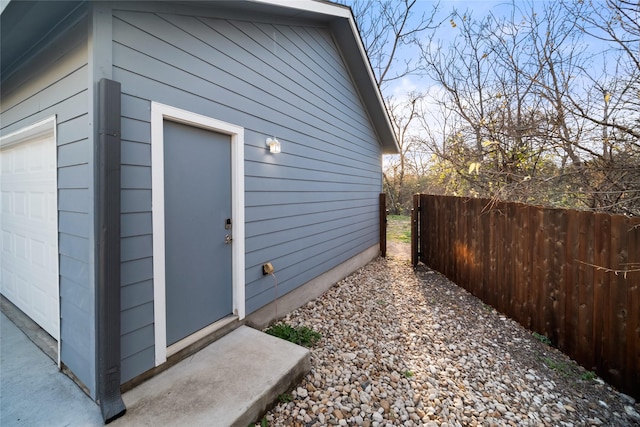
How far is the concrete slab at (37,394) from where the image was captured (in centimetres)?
191

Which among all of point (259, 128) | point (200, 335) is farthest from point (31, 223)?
point (259, 128)

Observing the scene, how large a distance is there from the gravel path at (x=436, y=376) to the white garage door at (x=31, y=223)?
254 cm

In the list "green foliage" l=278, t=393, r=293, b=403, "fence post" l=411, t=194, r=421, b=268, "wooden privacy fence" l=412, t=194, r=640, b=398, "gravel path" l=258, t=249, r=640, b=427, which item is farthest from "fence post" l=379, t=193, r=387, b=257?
"green foliage" l=278, t=393, r=293, b=403

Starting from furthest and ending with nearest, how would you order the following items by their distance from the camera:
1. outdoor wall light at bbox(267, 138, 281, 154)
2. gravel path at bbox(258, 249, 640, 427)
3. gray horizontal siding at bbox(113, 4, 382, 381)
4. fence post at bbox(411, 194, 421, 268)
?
fence post at bbox(411, 194, 421, 268), outdoor wall light at bbox(267, 138, 281, 154), gravel path at bbox(258, 249, 640, 427), gray horizontal siding at bbox(113, 4, 382, 381)

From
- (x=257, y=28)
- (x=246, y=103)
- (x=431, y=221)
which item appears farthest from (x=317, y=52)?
(x=431, y=221)

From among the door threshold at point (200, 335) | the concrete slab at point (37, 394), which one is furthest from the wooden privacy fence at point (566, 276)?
the concrete slab at point (37, 394)

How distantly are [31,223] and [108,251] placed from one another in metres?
1.92

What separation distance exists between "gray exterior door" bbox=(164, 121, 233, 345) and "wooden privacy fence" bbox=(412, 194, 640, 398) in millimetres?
3846

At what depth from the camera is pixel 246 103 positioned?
3400 mm

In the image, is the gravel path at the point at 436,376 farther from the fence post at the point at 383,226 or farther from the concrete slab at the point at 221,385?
the fence post at the point at 383,226

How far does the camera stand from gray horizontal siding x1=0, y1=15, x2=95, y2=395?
6.87ft

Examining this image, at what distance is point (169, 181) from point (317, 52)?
3908mm

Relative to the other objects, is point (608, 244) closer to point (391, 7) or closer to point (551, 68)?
point (551, 68)

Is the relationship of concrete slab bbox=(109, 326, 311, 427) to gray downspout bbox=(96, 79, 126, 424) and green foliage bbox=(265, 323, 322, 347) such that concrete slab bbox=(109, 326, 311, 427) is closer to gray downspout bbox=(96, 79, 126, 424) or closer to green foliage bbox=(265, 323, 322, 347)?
gray downspout bbox=(96, 79, 126, 424)
